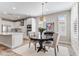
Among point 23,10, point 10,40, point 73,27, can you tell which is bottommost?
point 10,40

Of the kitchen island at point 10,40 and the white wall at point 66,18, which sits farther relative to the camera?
the kitchen island at point 10,40

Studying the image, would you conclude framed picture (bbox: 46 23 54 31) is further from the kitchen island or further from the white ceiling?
the kitchen island

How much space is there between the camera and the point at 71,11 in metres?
3.54

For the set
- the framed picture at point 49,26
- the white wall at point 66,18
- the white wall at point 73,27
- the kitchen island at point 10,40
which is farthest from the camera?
the kitchen island at point 10,40

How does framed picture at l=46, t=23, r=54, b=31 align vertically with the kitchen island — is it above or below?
A: above

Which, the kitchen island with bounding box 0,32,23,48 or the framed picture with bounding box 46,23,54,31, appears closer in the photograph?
the framed picture with bounding box 46,23,54,31

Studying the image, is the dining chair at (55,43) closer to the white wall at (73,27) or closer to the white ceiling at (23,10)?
the white wall at (73,27)

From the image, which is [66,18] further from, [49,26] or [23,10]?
[23,10]

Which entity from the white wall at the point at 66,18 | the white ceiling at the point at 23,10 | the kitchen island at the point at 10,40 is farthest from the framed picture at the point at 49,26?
the kitchen island at the point at 10,40

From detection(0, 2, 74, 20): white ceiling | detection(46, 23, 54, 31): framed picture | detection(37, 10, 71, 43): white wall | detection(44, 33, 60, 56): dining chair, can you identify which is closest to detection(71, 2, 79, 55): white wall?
detection(37, 10, 71, 43): white wall

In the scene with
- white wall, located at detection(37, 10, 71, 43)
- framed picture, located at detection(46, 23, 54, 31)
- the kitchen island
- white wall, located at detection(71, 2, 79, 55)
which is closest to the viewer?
white wall, located at detection(71, 2, 79, 55)

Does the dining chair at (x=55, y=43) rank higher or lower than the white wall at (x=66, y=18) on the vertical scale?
lower

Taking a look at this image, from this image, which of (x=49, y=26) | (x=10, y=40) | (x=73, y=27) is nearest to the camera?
(x=73, y=27)

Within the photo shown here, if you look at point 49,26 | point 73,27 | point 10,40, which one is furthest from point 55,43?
point 10,40
